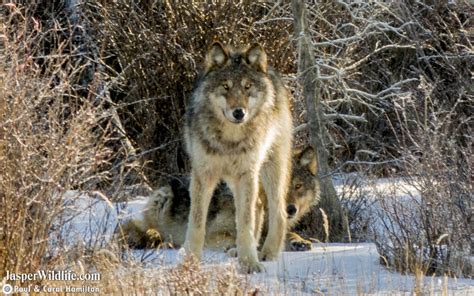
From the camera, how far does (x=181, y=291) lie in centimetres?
491

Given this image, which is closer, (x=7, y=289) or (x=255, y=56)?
(x=7, y=289)

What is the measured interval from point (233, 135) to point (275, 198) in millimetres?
793

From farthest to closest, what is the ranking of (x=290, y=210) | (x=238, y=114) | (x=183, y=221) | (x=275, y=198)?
1. (x=290, y=210)
2. (x=183, y=221)
3. (x=275, y=198)
4. (x=238, y=114)

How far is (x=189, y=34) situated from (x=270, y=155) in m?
3.34

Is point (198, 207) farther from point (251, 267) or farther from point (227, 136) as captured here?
point (251, 267)

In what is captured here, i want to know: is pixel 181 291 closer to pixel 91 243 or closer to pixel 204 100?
pixel 91 243

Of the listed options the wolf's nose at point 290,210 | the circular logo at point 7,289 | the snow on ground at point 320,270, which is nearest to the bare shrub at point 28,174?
the circular logo at point 7,289

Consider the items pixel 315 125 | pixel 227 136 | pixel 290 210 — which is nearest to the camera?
pixel 227 136

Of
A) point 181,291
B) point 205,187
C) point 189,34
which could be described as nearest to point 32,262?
point 181,291

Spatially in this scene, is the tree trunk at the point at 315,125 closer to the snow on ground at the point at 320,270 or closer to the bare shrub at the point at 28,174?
the snow on ground at the point at 320,270

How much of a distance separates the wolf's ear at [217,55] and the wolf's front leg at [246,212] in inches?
35.4

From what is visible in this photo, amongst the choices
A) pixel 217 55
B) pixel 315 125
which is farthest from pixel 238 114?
pixel 315 125

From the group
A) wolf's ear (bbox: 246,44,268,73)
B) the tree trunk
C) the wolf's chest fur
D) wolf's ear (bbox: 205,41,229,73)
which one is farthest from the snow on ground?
the tree trunk

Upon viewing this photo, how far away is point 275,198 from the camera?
757 cm
